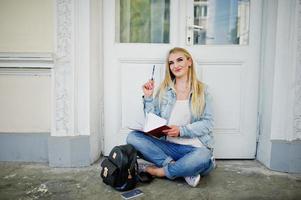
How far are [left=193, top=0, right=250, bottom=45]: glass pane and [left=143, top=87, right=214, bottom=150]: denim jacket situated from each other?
2.40 feet

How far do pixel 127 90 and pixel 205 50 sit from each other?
912 millimetres

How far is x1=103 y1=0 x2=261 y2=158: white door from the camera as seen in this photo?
10.6ft

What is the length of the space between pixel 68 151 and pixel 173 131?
42.9 inches

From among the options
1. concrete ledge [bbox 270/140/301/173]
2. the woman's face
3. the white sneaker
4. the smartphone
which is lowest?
the smartphone

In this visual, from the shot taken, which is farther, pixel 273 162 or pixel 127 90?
pixel 127 90

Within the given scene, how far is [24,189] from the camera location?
8.38 feet

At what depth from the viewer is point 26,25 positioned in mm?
3012

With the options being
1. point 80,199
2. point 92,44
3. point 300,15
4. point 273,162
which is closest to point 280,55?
point 300,15

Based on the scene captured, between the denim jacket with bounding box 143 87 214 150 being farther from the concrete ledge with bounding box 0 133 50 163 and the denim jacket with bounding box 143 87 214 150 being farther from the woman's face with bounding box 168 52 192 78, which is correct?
the concrete ledge with bounding box 0 133 50 163

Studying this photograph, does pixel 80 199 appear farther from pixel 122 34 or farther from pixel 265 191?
pixel 122 34

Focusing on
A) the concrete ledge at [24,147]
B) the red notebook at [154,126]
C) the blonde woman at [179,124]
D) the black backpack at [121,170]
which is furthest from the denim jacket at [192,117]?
the concrete ledge at [24,147]

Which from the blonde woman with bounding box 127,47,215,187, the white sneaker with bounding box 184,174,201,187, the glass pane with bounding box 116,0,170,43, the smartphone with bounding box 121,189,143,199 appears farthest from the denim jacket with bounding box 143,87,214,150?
the glass pane with bounding box 116,0,170,43

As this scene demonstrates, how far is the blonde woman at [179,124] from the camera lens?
265cm

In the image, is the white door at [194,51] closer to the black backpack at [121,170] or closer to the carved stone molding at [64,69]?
the carved stone molding at [64,69]
